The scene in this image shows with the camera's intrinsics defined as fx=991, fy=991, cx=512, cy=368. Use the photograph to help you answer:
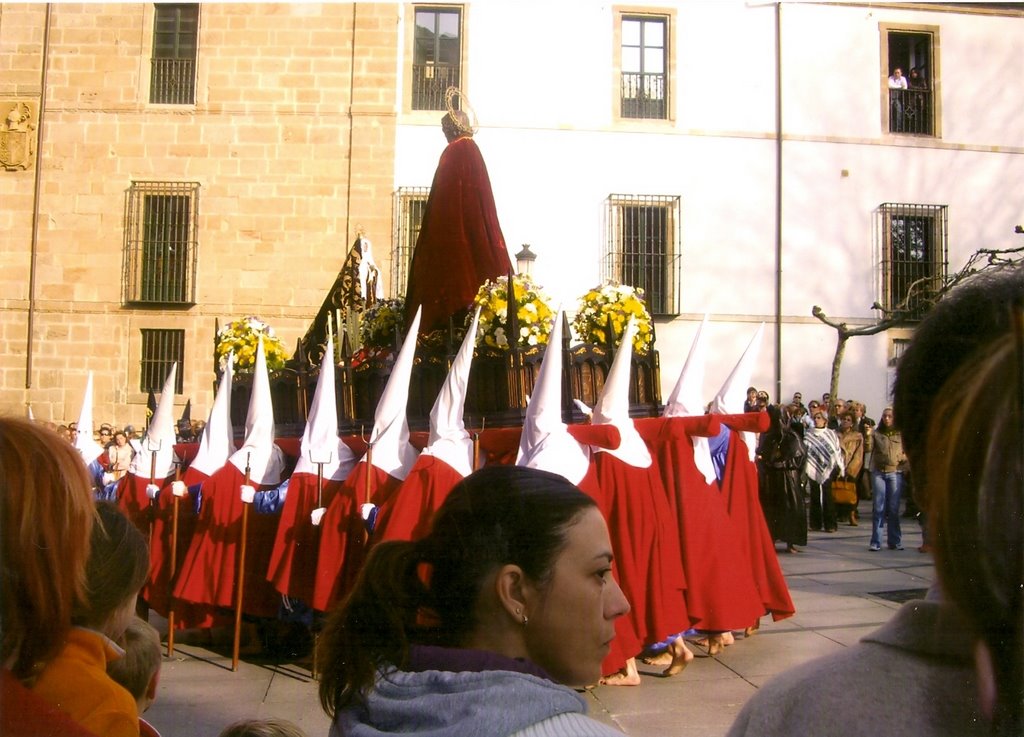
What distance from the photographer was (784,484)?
10.1 meters

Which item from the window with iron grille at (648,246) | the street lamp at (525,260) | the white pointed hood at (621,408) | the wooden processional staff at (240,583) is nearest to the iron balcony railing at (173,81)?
the window with iron grille at (648,246)

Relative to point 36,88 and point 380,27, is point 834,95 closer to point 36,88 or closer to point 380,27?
point 380,27

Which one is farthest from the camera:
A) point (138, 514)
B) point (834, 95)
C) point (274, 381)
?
point (834, 95)

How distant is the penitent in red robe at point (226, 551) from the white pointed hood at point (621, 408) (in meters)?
2.31

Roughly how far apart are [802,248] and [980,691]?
512 inches

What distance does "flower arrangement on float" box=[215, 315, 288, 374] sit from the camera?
8.47 metres

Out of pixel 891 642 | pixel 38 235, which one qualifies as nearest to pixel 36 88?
pixel 38 235

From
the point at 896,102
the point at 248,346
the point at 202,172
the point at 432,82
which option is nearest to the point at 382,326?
the point at 248,346

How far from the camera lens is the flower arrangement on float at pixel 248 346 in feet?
27.8

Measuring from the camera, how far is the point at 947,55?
346 inches

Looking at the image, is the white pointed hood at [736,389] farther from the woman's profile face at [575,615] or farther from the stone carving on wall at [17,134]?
the stone carving on wall at [17,134]

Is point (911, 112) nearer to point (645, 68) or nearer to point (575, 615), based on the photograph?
point (645, 68)

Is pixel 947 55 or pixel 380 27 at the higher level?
pixel 380 27

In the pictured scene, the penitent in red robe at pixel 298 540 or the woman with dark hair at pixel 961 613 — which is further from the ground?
the woman with dark hair at pixel 961 613
